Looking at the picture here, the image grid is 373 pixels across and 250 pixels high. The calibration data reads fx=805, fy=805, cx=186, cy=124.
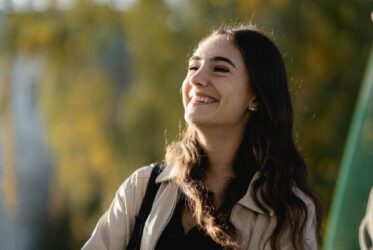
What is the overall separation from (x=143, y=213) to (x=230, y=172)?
292 mm

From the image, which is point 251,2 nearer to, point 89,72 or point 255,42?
point 89,72

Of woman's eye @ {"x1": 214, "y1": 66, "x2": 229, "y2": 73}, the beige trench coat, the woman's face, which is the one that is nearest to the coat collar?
the beige trench coat

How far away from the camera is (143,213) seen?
199 cm

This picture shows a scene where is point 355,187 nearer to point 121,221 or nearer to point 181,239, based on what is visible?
point 181,239

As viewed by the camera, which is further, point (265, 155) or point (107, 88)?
point (107, 88)

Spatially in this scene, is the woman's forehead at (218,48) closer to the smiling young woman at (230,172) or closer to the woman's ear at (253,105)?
the smiling young woman at (230,172)

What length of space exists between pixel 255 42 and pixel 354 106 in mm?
5751

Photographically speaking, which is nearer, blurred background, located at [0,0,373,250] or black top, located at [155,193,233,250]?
black top, located at [155,193,233,250]

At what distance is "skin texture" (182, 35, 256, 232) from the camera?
2.06 metres

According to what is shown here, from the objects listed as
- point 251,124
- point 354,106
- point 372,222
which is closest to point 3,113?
point 354,106

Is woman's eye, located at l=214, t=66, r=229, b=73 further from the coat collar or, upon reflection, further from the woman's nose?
the coat collar

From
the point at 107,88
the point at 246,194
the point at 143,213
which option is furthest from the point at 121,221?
the point at 107,88

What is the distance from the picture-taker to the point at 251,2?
8.15 metres

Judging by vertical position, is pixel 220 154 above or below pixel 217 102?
below
